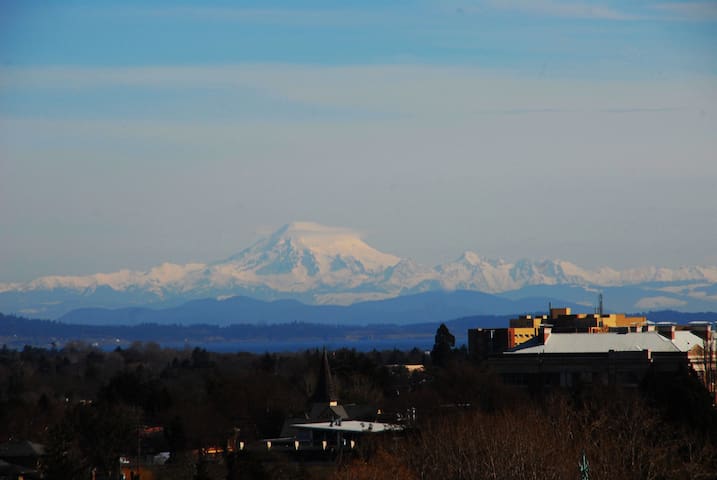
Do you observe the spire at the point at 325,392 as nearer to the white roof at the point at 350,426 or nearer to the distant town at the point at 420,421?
the distant town at the point at 420,421

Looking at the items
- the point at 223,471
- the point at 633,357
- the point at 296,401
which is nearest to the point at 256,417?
the point at 296,401

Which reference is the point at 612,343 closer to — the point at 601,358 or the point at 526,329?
the point at 601,358

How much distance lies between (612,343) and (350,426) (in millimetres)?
29910

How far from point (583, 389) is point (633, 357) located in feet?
57.9

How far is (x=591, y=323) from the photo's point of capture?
150m

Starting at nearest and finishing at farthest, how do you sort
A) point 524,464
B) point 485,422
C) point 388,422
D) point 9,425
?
point 524,464, point 485,422, point 388,422, point 9,425

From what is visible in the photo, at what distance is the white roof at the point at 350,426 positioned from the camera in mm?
87125

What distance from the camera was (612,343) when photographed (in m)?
118

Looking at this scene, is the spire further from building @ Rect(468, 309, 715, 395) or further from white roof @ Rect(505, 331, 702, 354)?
white roof @ Rect(505, 331, 702, 354)

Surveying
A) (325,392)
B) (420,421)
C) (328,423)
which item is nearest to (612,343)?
A: (325,392)

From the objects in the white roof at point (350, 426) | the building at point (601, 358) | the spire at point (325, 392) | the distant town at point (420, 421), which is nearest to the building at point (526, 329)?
the distant town at point (420, 421)

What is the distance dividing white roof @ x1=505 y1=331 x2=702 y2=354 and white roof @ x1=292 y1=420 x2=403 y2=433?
893 inches

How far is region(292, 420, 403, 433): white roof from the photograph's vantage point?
286 feet

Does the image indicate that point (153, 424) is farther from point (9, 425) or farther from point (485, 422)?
point (485, 422)
